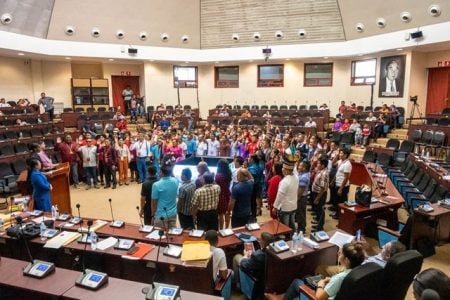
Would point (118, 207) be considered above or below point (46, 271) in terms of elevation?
below

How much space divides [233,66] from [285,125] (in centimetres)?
689

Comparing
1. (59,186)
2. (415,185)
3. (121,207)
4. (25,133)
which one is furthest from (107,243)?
(25,133)

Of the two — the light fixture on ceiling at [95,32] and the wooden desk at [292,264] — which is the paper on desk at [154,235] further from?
the light fixture on ceiling at [95,32]

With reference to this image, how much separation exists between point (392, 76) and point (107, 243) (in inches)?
595

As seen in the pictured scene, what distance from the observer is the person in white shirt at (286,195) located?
4.95m

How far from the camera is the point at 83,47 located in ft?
52.0

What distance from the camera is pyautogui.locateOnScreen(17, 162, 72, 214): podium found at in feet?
22.7

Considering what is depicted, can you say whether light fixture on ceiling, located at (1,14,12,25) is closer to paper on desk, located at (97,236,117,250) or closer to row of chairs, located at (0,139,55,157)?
row of chairs, located at (0,139,55,157)

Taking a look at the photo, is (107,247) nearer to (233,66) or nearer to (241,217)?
(241,217)

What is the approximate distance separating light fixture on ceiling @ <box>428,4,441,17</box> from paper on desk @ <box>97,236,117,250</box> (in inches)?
517

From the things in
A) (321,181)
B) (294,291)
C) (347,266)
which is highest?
(321,181)

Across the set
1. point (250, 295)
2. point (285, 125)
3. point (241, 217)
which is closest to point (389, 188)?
point (241, 217)

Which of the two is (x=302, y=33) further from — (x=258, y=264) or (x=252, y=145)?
(x=258, y=264)

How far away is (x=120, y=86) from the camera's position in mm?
19969
